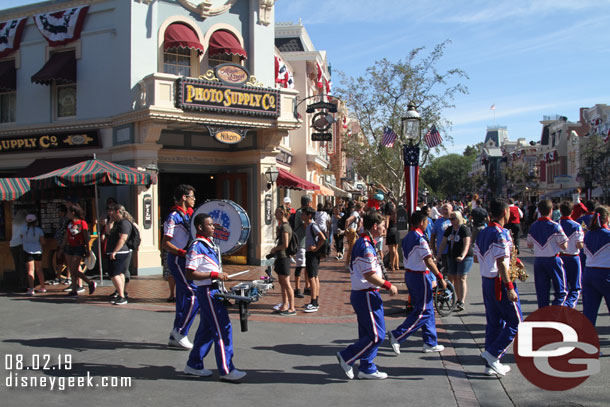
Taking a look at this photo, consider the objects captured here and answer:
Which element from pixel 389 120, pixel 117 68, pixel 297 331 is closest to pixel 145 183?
pixel 117 68

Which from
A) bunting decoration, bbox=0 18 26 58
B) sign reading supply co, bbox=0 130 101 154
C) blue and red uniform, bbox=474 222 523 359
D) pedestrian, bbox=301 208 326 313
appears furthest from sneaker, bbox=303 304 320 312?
bunting decoration, bbox=0 18 26 58

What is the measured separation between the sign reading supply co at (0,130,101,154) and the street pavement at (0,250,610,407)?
590 centimetres

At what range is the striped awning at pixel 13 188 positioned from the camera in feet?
36.1

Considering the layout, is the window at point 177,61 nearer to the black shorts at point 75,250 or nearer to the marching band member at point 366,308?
the black shorts at point 75,250

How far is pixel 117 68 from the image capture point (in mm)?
13727

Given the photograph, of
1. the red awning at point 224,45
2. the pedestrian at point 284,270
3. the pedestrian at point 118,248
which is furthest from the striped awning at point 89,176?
the pedestrian at point 284,270

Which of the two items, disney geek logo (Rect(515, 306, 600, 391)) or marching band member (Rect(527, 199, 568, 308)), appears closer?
disney geek logo (Rect(515, 306, 600, 391))

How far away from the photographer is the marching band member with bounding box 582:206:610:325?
643cm

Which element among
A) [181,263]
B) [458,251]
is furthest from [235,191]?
[181,263]

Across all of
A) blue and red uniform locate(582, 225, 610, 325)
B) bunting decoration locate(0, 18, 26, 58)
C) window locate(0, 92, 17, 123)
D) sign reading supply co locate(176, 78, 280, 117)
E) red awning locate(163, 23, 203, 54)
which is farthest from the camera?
window locate(0, 92, 17, 123)

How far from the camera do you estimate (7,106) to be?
15930mm

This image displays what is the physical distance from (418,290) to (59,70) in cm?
1189

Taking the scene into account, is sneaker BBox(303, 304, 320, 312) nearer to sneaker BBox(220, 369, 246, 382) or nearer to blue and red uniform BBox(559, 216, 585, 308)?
sneaker BBox(220, 369, 246, 382)

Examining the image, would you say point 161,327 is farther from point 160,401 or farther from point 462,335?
point 462,335
